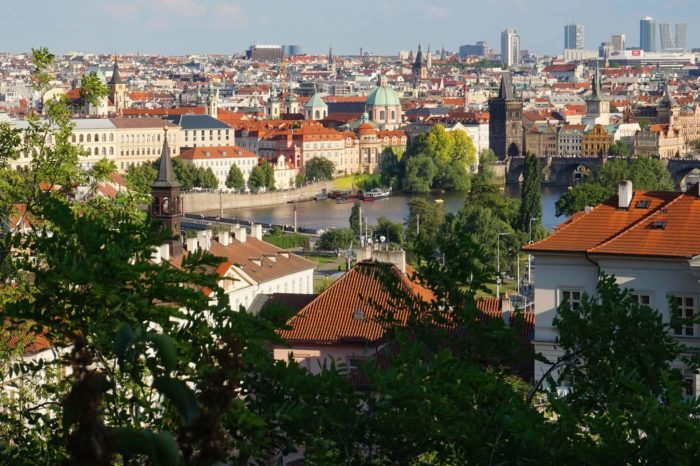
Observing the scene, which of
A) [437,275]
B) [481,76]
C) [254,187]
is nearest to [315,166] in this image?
[254,187]

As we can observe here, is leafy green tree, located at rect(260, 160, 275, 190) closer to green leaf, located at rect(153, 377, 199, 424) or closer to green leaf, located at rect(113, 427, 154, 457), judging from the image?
green leaf, located at rect(153, 377, 199, 424)

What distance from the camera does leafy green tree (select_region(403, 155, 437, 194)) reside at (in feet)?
230

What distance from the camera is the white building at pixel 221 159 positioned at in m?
69.1

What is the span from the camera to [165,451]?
175 inches

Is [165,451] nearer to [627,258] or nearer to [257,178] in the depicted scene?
[627,258]

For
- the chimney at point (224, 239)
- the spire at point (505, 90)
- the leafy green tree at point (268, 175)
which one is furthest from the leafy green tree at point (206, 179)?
the chimney at point (224, 239)

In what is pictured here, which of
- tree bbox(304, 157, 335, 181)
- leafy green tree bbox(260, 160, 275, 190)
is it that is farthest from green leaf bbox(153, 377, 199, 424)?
tree bbox(304, 157, 335, 181)

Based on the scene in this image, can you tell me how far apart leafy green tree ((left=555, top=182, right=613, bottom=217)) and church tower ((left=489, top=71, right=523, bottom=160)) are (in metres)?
35.4

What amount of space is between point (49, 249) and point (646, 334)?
8.83ft

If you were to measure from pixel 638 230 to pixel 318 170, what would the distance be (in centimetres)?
5940

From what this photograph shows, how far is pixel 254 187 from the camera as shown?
67.4 metres

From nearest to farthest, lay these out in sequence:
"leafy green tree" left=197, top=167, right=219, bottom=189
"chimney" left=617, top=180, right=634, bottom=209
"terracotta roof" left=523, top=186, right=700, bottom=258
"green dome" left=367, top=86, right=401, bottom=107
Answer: "terracotta roof" left=523, top=186, right=700, bottom=258, "chimney" left=617, top=180, right=634, bottom=209, "leafy green tree" left=197, top=167, right=219, bottom=189, "green dome" left=367, top=86, right=401, bottom=107

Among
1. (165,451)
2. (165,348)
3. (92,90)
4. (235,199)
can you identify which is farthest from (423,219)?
(165,451)

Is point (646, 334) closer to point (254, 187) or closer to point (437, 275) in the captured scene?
point (437, 275)
